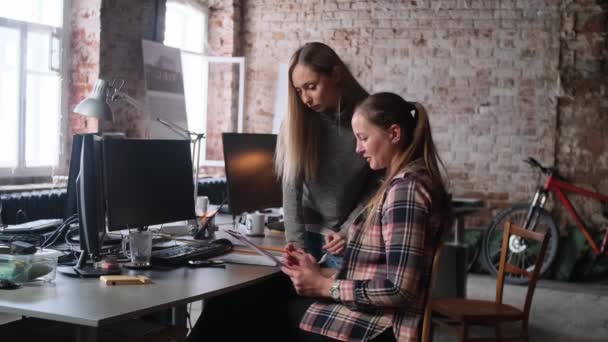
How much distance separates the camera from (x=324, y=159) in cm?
274

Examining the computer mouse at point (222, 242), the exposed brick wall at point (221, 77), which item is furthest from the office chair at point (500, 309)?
the exposed brick wall at point (221, 77)

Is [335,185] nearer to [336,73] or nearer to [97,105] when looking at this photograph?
[336,73]

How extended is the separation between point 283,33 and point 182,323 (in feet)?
15.2

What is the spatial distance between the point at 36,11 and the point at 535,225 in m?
4.30

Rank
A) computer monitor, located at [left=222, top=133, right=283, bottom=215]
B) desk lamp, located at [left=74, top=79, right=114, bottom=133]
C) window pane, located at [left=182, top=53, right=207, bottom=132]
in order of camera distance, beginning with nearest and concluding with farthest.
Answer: computer monitor, located at [left=222, top=133, right=283, bottom=215] → desk lamp, located at [left=74, top=79, right=114, bottom=133] → window pane, located at [left=182, top=53, right=207, bottom=132]

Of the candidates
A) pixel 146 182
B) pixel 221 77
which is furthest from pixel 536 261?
pixel 221 77

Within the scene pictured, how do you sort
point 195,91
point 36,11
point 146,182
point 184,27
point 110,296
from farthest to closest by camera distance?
point 195,91, point 184,27, point 36,11, point 146,182, point 110,296

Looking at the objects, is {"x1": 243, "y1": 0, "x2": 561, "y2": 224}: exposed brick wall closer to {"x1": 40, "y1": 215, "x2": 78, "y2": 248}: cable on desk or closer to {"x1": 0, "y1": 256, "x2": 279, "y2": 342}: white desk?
{"x1": 40, "y1": 215, "x2": 78, "y2": 248}: cable on desk

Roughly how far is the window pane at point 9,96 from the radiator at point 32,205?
1.48ft

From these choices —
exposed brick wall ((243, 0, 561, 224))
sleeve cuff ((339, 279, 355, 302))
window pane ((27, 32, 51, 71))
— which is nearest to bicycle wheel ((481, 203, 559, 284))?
exposed brick wall ((243, 0, 561, 224))

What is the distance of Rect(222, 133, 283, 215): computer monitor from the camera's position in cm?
311

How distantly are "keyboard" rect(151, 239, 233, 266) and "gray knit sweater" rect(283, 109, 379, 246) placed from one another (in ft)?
0.86

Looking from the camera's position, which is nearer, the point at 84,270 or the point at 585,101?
the point at 84,270

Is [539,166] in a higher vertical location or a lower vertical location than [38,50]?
lower
